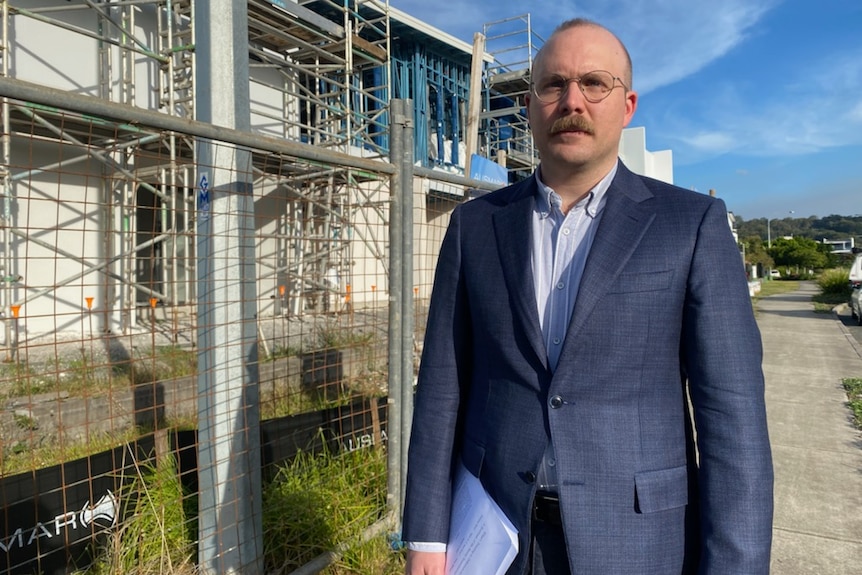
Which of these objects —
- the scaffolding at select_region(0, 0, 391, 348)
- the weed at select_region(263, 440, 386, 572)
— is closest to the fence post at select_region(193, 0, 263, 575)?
the weed at select_region(263, 440, 386, 572)

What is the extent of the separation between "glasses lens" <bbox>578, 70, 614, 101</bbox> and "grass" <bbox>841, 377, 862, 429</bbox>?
20.4 feet

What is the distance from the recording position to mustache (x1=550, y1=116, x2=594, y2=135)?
1482 mm

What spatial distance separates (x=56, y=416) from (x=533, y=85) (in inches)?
172

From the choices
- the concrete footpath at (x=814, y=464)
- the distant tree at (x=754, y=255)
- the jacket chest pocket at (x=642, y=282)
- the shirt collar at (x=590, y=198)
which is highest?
the distant tree at (x=754, y=255)

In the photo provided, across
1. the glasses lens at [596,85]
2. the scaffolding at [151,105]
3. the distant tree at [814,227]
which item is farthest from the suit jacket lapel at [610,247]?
the distant tree at [814,227]

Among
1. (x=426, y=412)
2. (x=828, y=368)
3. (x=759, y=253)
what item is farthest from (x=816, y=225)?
(x=426, y=412)

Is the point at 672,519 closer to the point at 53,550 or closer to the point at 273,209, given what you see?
the point at 53,550

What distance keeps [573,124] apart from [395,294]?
1809 mm

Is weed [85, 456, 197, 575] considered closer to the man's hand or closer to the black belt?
the man's hand

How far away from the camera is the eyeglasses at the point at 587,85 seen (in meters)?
1.49

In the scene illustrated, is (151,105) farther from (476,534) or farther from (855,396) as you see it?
(855,396)

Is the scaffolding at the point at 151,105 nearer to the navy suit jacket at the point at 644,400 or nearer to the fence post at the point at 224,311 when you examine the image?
the fence post at the point at 224,311

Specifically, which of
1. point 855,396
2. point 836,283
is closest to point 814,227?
point 836,283

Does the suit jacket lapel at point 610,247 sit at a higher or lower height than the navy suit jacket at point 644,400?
higher
